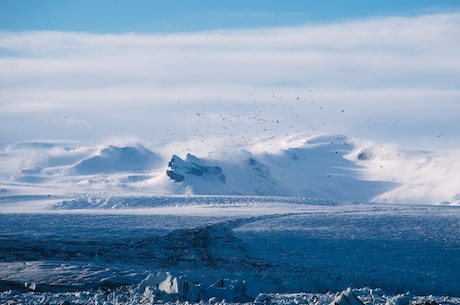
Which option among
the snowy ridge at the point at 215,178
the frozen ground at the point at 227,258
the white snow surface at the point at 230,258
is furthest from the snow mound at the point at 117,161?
the frozen ground at the point at 227,258

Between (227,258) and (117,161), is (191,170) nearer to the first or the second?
(117,161)

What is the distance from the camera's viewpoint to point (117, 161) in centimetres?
17125

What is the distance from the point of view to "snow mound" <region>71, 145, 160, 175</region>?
166m

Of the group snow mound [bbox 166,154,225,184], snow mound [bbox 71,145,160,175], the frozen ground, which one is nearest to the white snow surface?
the frozen ground

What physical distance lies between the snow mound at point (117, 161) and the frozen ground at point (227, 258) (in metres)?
123

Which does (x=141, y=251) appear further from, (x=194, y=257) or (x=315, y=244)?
(x=315, y=244)

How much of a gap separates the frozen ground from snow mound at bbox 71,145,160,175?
123 metres

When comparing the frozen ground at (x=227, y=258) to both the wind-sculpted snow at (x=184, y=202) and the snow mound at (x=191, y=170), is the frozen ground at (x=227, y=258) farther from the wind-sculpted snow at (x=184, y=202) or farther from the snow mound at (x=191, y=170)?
the snow mound at (x=191, y=170)

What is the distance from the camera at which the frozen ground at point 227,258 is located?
19375 mm

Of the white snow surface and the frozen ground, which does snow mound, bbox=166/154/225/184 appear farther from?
the frozen ground

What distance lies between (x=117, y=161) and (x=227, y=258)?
144478 mm

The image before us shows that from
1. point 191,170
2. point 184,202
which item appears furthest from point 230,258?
point 191,170

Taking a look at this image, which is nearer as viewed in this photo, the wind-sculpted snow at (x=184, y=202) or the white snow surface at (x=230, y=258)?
the white snow surface at (x=230, y=258)

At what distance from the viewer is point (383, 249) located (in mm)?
31203
